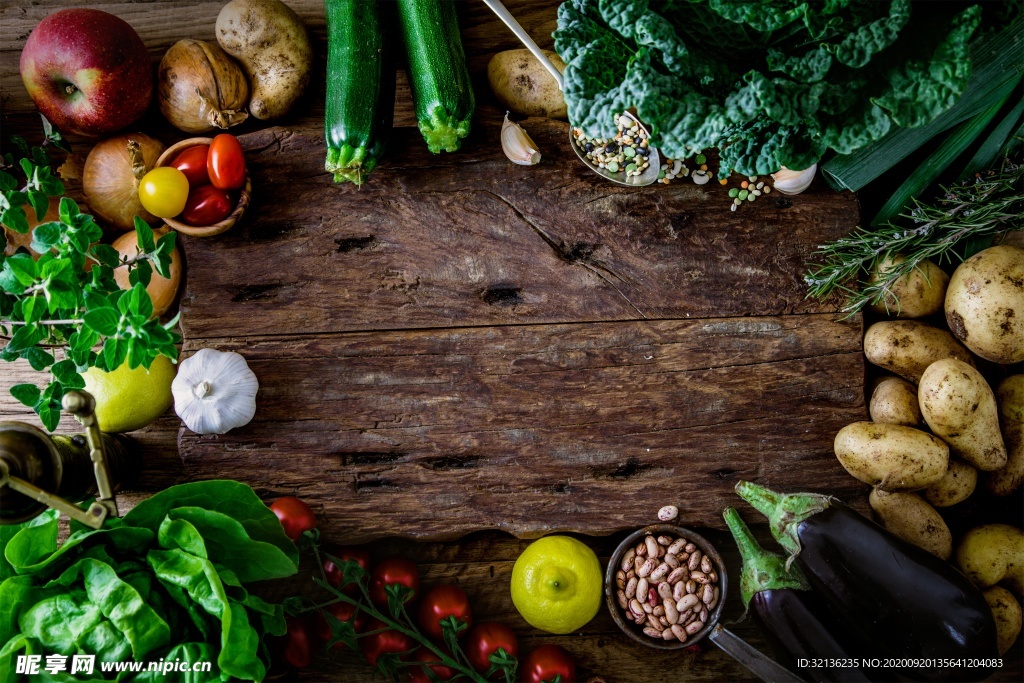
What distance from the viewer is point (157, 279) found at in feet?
4.57

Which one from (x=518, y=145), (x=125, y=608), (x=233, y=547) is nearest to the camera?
(x=125, y=608)

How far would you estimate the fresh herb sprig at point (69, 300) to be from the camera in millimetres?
1046

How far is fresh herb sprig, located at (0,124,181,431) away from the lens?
41.2 inches

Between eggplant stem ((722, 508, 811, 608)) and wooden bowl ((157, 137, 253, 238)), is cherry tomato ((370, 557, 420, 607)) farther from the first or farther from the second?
wooden bowl ((157, 137, 253, 238))

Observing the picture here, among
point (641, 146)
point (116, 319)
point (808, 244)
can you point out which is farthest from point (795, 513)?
point (116, 319)

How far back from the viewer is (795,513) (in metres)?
1.29

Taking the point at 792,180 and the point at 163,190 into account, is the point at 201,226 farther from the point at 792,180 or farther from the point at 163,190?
the point at 792,180

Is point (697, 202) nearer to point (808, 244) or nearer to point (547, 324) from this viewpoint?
point (808, 244)

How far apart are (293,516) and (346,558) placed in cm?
15

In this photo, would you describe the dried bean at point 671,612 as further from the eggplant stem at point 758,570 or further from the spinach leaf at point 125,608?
the spinach leaf at point 125,608

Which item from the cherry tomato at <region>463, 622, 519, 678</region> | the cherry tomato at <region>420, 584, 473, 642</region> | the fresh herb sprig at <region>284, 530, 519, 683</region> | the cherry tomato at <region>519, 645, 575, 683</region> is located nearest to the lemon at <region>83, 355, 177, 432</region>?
the fresh herb sprig at <region>284, 530, 519, 683</region>

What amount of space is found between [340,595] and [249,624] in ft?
0.59

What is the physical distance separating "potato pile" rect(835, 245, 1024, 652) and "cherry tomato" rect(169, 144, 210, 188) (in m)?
1.32

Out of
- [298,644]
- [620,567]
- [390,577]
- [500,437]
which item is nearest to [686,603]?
[620,567]
